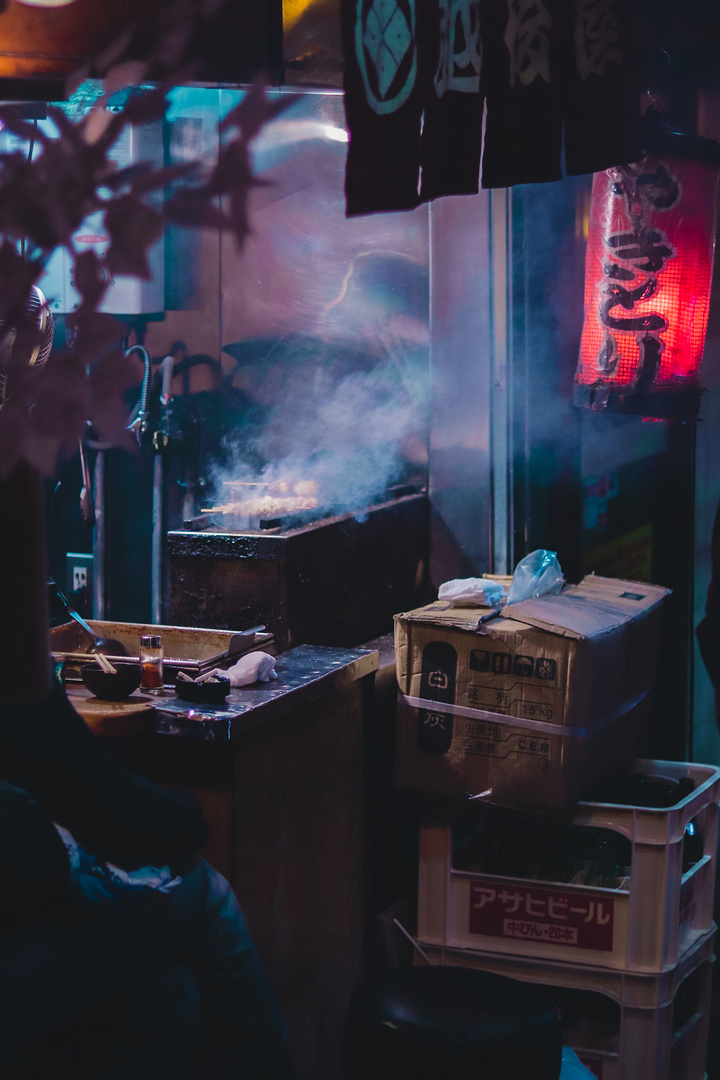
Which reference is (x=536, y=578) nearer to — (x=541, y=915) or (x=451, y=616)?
(x=451, y=616)

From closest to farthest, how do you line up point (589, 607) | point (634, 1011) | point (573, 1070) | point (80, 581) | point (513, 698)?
point (573, 1070), point (634, 1011), point (513, 698), point (589, 607), point (80, 581)

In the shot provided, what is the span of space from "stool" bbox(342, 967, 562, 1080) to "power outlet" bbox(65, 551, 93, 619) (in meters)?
4.30

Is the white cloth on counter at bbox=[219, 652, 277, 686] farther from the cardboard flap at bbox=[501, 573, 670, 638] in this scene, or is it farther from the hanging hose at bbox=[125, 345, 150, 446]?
the hanging hose at bbox=[125, 345, 150, 446]

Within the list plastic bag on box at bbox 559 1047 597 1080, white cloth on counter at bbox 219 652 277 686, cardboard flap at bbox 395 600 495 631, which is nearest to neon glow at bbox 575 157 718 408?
cardboard flap at bbox 395 600 495 631

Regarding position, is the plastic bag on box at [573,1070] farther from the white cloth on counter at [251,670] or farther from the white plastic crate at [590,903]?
the white cloth on counter at [251,670]

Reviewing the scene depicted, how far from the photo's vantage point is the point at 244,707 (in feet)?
11.1

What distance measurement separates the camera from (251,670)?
3.69 meters

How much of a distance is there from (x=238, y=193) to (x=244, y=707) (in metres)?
2.13

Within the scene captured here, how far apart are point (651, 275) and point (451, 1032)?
3.14 metres

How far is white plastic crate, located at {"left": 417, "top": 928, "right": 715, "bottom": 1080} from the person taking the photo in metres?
3.90

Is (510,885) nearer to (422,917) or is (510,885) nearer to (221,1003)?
(422,917)

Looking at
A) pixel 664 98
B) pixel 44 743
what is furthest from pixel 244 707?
pixel 664 98

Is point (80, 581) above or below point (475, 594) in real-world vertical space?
below

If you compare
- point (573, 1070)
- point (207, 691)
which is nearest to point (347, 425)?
point (207, 691)
